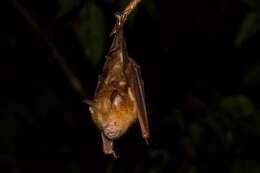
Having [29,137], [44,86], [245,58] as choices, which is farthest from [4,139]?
[245,58]

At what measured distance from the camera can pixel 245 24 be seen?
9.21 ft

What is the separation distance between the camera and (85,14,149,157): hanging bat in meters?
1.50

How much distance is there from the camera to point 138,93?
5.52 ft

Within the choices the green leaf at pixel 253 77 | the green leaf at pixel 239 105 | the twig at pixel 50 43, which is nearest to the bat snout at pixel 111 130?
the green leaf at pixel 253 77

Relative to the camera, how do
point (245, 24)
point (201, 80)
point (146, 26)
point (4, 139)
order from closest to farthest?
point (245, 24), point (4, 139), point (201, 80), point (146, 26)

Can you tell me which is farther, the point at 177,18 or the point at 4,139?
the point at 177,18

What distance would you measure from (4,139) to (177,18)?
3536 millimetres

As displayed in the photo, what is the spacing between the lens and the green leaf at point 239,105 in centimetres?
349

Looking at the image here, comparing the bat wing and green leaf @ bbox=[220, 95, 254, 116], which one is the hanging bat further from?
green leaf @ bbox=[220, 95, 254, 116]

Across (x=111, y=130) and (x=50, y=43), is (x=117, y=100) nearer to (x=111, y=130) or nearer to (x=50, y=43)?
(x=111, y=130)

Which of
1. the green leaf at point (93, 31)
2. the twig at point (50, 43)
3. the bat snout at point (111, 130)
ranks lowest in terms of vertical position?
the bat snout at point (111, 130)

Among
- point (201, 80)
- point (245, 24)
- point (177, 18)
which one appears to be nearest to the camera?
point (245, 24)

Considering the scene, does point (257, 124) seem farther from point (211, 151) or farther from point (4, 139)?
point (4, 139)

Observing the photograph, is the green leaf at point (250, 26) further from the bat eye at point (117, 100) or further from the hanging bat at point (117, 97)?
the bat eye at point (117, 100)
